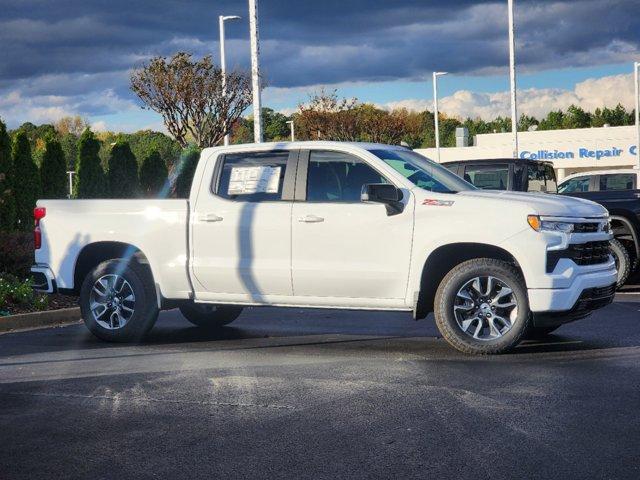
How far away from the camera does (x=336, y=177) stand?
10539 mm

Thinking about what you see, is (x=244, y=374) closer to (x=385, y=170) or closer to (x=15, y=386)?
(x=15, y=386)

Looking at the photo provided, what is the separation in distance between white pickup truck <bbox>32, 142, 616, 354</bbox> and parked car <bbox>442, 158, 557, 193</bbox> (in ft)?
18.9

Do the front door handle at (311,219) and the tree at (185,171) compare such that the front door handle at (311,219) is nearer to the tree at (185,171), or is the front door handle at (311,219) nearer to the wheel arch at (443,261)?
the wheel arch at (443,261)

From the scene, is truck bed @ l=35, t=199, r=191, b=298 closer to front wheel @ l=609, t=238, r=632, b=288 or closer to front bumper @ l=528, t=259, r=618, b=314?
front bumper @ l=528, t=259, r=618, b=314

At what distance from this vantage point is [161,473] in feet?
Answer: 19.2

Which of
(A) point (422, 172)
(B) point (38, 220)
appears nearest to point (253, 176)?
(A) point (422, 172)

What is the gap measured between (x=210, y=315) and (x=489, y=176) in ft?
20.3

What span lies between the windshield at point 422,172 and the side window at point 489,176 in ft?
19.8

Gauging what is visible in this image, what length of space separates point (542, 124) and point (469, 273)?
11199 cm

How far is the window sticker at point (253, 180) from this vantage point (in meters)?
Result: 10.8

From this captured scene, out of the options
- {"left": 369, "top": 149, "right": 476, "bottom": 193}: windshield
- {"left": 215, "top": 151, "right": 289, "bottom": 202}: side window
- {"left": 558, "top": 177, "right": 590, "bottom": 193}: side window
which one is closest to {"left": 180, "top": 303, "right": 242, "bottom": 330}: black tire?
{"left": 215, "top": 151, "right": 289, "bottom": 202}: side window

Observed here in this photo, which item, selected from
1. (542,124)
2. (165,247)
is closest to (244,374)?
(165,247)

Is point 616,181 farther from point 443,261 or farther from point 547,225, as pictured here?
point 547,225

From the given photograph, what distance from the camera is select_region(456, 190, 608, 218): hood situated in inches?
377
